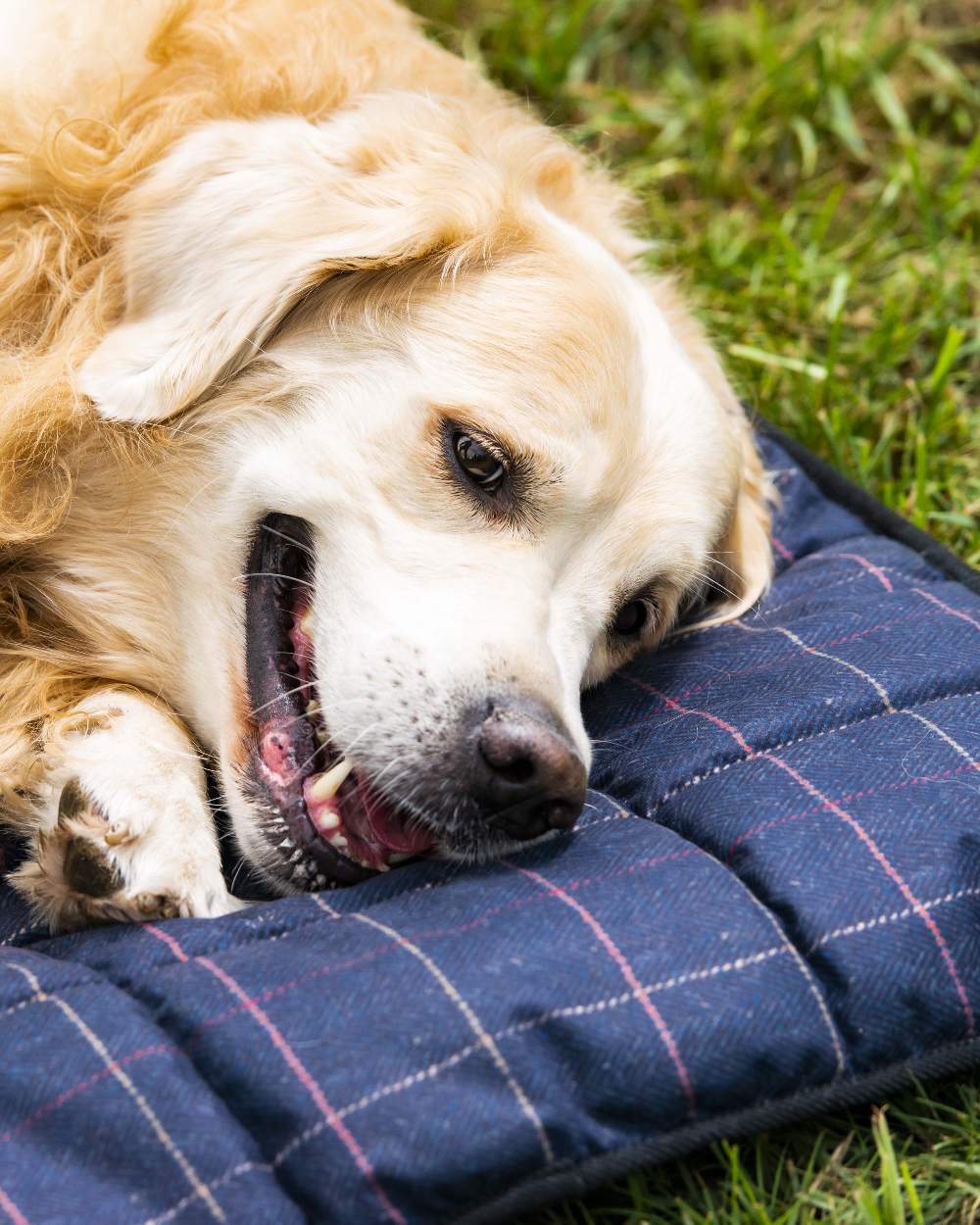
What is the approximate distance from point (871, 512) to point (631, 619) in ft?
3.14

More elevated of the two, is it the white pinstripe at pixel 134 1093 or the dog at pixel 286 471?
the dog at pixel 286 471

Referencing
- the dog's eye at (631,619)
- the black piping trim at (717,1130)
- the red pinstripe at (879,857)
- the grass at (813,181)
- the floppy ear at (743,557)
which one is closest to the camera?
the black piping trim at (717,1130)

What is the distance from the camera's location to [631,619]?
3049 mm

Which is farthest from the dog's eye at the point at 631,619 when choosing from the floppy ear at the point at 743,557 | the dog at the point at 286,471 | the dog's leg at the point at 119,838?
the dog's leg at the point at 119,838

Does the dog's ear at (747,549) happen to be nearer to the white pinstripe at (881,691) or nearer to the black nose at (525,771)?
the white pinstripe at (881,691)

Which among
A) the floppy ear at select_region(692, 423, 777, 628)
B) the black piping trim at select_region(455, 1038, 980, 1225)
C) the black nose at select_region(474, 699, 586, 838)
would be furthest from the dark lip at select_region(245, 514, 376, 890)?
the floppy ear at select_region(692, 423, 777, 628)

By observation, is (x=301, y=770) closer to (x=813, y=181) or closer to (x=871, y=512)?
(x=871, y=512)

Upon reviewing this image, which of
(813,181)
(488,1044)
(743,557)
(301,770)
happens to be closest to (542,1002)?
(488,1044)

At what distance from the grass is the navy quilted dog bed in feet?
4.97

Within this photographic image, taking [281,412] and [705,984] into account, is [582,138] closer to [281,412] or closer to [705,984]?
[281,412]

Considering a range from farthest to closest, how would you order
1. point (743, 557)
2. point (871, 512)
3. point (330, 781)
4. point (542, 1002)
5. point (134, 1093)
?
1. point (871, 512)
2. point (743, 557)
3. point (330, 781)
4. point (542, 1002)
5. point (134, 1093)

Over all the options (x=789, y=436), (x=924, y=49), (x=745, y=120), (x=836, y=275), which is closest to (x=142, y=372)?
(x=789, y=436)

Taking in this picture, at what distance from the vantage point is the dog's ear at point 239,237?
2695 mm

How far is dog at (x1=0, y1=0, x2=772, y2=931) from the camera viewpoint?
245cm
